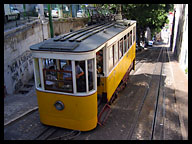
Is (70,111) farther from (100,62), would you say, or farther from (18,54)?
(18,54)

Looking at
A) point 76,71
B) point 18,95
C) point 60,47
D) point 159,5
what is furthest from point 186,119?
point 159,5

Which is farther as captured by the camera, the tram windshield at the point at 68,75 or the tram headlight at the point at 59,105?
the tram headlight at the point at 59,105

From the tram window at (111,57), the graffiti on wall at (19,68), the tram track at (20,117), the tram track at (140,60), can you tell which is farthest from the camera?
the tram track at (140,60)

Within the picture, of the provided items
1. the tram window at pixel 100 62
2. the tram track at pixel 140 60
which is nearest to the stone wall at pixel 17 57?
the tram window at pixel 100 62

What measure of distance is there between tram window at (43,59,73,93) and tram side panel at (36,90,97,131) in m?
0.22

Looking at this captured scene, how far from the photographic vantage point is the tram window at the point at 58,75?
5520mm

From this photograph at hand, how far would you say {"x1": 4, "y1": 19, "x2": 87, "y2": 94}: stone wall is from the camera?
9.42 meters

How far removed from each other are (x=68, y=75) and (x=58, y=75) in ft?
0.99

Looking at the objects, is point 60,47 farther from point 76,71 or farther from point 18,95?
point 18,95

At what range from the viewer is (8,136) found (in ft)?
19.4

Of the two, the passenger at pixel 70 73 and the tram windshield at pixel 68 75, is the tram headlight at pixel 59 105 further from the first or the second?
the passenger at pixel 70 73

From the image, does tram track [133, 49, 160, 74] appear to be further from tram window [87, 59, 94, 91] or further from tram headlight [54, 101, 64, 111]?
tram headlight [54, 101, 64, 111]

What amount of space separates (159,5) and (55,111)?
17350 mm
